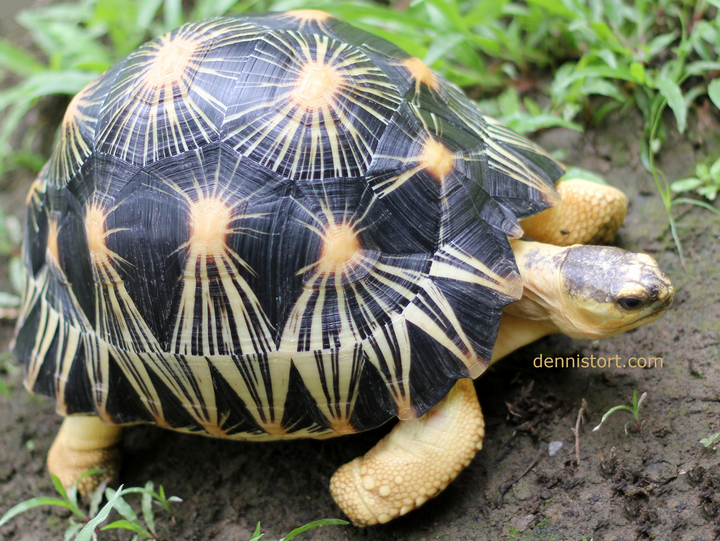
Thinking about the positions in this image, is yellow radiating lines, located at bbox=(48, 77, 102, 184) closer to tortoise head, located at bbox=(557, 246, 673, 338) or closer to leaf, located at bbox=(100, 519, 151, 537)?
leaf, located at bbox=(100, 519, 151, 537)

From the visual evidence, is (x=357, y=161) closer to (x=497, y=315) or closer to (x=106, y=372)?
(x=497, y=315)

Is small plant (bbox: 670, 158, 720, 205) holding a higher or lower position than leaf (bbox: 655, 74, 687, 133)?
lower

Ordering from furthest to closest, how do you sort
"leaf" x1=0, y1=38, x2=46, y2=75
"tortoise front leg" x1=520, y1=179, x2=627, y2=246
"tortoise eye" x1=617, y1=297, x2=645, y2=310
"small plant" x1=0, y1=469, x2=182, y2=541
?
1. "leaf" x1=0, y1=38, x2=46, y2=75
2. "tortoise front leg" x1=520, y1=179, x2=627, y2=246
3. "small plant" x1=0, y1=469, x2=182, y2=541
4. "tortoise eye" x1=617, y1=297, x2=645, y2=310

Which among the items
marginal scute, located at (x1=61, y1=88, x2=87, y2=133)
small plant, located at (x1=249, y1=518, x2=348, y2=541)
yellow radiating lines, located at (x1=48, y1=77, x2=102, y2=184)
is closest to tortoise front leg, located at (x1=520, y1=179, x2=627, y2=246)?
small plant, located at (x1=249, y1=518, x2=348, y2=541)

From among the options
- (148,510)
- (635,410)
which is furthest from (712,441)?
(148,510)

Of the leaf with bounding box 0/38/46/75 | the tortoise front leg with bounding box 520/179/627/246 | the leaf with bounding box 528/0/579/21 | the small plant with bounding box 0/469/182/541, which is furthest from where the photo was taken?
the leaf with bounding box 0/38/46/75

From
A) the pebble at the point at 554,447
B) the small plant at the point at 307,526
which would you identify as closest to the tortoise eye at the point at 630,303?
the pebble at the point at 554,447

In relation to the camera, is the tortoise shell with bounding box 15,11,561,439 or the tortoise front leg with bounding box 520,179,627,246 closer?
A: the tortoise shell with bounding box 15,11,561,439

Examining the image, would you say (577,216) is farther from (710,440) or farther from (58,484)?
(58,484)
